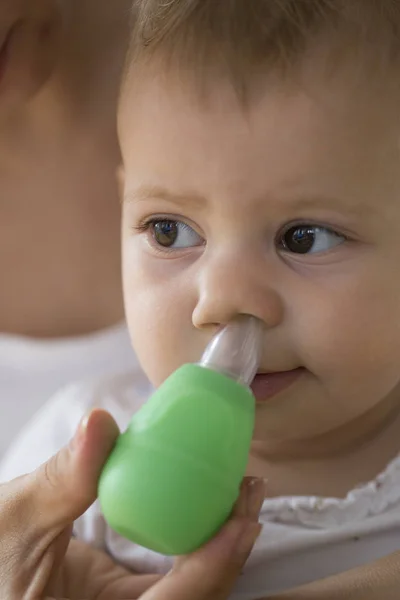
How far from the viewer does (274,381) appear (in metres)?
0.88

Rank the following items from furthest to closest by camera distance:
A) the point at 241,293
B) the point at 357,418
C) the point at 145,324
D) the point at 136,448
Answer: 1. the point at 357,418
2. the point at 145,324
3. the point at 241,293
4. the point at 136,448

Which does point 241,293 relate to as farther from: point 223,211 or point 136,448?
point 136,448

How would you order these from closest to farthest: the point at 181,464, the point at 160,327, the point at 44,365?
the point at 181,464 → the point at 160,327 → the point at 44,365

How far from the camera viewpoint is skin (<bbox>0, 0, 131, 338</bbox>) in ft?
4.96

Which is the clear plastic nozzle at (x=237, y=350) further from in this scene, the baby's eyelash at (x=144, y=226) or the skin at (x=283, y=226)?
the baby's eyelash at (x=144, y=226)

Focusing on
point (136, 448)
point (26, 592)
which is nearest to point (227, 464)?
point (136, 448)

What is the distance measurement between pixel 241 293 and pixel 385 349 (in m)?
0.19

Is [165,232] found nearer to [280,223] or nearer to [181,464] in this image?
[280,223]

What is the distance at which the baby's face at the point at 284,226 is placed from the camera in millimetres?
812

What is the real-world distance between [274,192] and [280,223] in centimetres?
3

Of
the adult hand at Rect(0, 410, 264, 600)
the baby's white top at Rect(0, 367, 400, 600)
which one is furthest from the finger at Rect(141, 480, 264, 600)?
the baby's white top at Rect(0, 367, 400, 600)

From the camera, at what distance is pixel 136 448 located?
0.69m

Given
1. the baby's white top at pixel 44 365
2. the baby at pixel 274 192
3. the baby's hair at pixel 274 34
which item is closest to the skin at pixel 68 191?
Answer: the baby's white top at pixel 44 365

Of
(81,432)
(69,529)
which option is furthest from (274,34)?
(69,529)
